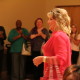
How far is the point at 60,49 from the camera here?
87.0 inches

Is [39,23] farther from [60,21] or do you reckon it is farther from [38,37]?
[60,21]

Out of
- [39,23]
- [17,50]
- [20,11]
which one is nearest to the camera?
[39,23]

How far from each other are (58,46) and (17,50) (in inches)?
134

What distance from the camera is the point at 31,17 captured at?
676 centimetres

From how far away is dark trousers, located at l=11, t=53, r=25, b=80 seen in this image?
5.58 meters

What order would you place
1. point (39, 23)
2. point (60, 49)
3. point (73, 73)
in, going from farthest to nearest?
point (39, 23) → point (60, 49) → point (73, 73)

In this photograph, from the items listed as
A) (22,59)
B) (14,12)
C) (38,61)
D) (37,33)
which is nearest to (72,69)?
(38,61)

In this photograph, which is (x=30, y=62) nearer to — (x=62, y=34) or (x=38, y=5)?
(x=38, y=5)

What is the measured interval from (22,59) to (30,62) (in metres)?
0.35

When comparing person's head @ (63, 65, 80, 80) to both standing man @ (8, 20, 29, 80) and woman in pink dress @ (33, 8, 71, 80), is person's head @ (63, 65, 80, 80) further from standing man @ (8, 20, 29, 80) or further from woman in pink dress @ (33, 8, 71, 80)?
standing man @ (8, 20, 29, 80)

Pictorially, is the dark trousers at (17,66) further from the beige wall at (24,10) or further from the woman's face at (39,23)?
the beige wall at (24,10)

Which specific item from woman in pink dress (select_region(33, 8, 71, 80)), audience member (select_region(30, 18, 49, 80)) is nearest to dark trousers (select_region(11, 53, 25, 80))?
audience member (select_region(30, 18, 49, 80))

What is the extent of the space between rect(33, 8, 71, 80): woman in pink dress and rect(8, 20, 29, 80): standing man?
317cm

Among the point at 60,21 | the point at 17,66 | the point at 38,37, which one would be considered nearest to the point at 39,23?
the point at 38,37
